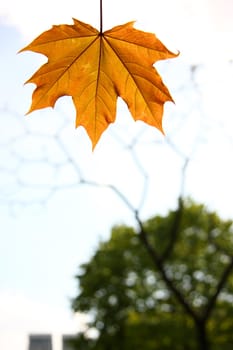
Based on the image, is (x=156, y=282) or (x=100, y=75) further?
(x=156, y=282)

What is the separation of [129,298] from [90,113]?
25.7 meters

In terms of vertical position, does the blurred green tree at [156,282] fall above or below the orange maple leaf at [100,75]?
above

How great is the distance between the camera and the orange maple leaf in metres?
1.02

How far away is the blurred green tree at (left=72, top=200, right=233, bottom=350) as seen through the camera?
2480 cm

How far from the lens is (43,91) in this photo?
108 cm

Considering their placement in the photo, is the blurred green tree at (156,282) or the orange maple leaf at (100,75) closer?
the orange maple leaf at (100,75)

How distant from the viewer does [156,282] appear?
26.0 metres

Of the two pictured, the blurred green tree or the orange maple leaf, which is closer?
the orange maple leaf

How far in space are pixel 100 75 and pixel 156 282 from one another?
84.2 ft

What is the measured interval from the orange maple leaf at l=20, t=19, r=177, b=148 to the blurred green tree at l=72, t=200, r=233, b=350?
23.5 metres

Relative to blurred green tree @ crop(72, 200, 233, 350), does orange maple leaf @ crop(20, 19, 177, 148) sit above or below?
below

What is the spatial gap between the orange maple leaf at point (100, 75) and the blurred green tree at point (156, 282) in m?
23.5

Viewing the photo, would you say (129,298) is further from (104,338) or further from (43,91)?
(43,91)

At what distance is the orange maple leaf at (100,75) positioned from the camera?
102 cm
